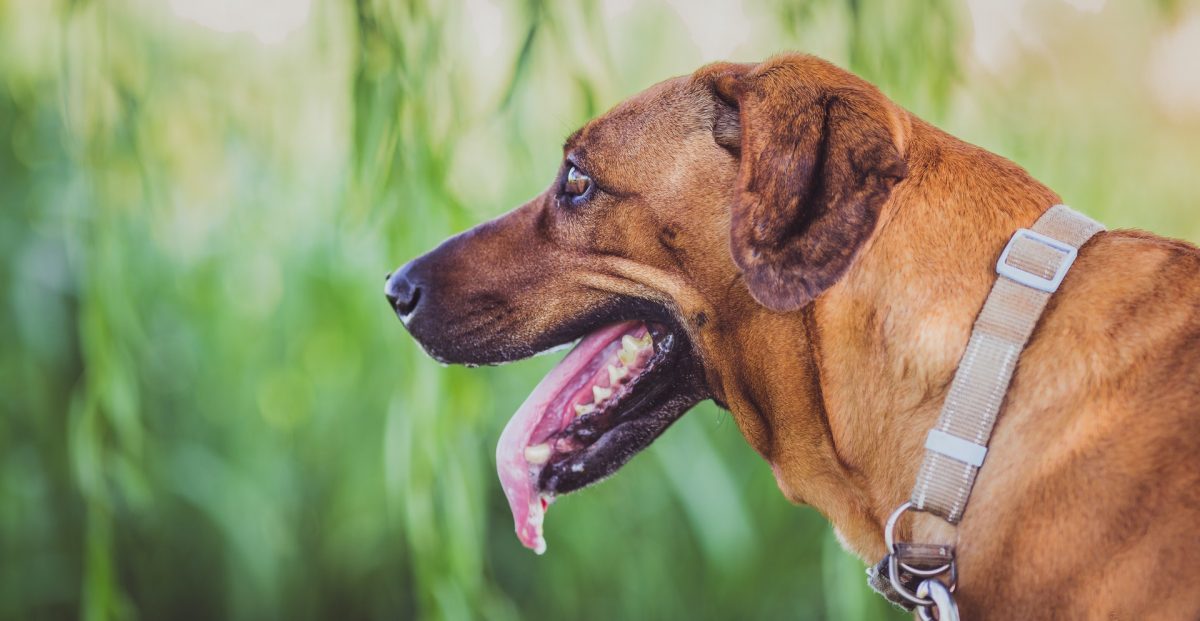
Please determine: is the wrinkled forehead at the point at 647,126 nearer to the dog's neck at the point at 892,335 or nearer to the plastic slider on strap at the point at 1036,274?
the dog's neck at the point at 892,335

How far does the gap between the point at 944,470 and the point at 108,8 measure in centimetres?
205

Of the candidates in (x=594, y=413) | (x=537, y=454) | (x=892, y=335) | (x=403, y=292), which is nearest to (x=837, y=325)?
(x=892, y=335)

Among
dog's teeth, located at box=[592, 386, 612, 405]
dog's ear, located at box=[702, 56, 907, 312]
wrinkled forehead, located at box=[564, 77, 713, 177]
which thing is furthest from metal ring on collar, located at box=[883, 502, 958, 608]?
wrinkled forehead, located at box=[564, 77, 713, 177]

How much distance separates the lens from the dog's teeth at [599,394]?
196 centimetres

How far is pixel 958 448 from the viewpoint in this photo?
147 centimetres

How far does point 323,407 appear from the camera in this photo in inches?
129

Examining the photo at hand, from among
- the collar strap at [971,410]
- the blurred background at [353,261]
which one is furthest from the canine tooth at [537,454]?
the collar strap at [971,410]

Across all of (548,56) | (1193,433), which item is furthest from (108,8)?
(1193,433)

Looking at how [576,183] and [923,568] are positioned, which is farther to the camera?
[576,183]

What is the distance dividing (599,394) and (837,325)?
49cm

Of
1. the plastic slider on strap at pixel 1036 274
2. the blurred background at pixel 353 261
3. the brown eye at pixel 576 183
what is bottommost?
the blurred background at pixel 353 261

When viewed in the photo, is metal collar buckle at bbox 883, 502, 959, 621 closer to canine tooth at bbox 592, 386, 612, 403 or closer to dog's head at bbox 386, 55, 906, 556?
dog's head at bbox 386, 55, 906, 556

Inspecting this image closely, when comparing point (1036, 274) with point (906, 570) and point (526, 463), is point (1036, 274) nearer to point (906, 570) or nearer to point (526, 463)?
point (906, 570)

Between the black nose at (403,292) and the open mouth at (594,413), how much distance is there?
0.30 metres
